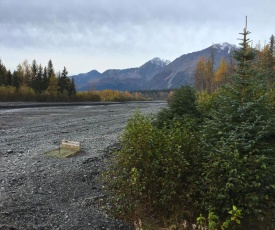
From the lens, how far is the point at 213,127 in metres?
10.3

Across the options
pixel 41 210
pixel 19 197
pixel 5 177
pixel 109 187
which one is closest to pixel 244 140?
pixel 109 187

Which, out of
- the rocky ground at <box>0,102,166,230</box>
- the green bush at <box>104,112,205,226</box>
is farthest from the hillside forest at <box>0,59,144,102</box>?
the green bush at <box>104,112,205,226</box>

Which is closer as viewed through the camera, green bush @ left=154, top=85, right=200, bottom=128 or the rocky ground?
the rocky ground

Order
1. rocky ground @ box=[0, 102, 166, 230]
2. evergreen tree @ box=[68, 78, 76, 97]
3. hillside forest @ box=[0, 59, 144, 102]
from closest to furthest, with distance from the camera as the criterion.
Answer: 1. rocky ground @ box=[0, 102, 166, 230]
2. hillside forest @ box=[0, 59, 144, 102]
3. evergreen tree @ box=[68, 78, 76, 97]

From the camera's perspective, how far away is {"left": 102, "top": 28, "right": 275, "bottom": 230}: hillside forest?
838cm

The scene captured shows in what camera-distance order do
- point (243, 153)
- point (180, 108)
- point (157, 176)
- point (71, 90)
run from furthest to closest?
1. point (71, 90)
2. point (180, 108)
3. point (157, 176)
4. point (243, 153)

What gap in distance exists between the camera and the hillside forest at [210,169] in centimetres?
838

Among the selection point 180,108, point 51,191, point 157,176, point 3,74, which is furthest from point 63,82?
point 157,176

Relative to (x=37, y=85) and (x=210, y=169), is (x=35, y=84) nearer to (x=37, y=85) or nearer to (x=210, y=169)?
(x=37, y=85)

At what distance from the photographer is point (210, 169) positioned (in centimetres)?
878

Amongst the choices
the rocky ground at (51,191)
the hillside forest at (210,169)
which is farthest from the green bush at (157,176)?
the rocky ground at (51,191)

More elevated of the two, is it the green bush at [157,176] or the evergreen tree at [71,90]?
the evergreen tree at [71,90]

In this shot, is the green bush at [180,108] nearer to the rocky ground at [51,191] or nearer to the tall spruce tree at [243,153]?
the rocky ground at [51,191]

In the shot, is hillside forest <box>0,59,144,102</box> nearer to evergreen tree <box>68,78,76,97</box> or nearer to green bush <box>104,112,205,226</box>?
evergreen tree <box>68,78,76,97</box>
